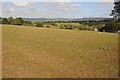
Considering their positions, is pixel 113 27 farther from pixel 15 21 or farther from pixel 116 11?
pixel 15 21

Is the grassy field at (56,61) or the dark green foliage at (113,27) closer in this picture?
the grassy field at (56,61)

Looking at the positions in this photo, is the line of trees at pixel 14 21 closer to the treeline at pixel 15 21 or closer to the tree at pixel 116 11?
the treeline at pixel 15 21

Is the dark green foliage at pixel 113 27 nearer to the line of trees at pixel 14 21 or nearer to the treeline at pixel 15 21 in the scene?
the treeline at pixel 15 21

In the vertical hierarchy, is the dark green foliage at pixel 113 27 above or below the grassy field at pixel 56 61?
above

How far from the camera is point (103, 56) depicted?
41.9 ft

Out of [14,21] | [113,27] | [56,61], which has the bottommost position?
[56,61]

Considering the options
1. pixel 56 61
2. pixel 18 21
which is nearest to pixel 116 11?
pixel 18 21

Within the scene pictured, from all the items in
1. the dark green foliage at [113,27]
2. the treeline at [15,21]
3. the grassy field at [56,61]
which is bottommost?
the grassy field at [56,61]

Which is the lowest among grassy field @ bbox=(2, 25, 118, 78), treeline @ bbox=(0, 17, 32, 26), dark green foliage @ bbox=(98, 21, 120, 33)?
grassy field @ bbox=(2, 25, 118, 78)

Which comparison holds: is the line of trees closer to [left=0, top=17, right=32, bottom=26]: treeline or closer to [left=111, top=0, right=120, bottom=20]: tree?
[left=0, top=17, right=32, bottom=26]: treeline

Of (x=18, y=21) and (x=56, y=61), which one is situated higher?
(x=18, y=21)

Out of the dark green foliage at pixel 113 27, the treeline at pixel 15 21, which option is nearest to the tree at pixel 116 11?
the dark green foliage at pixel 113 27

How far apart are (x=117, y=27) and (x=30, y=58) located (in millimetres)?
25913

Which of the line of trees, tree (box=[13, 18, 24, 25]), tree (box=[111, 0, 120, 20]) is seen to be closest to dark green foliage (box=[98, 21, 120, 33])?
tree (box=[111, 0, 120, 20])
